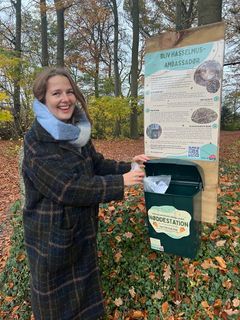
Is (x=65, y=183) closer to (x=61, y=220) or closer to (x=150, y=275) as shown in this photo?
(x=61, y=220)

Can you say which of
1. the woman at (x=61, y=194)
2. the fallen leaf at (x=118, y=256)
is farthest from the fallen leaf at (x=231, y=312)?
the woman at (x=61, y=194)

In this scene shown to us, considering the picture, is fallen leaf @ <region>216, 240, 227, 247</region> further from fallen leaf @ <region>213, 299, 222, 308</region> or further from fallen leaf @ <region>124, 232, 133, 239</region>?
fallen leaf @ <region>124, 232, 133, 239</region>

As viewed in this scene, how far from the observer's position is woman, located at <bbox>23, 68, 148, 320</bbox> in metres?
1.94

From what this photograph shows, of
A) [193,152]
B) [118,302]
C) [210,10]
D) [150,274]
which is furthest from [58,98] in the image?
[210,10]

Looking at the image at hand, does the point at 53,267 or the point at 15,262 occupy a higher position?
the point at 53,267

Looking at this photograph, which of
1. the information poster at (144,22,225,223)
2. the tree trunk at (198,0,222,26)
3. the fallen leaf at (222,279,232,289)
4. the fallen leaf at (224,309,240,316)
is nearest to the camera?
the information poster at (144,22,225,223)

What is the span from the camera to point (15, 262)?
3.35m

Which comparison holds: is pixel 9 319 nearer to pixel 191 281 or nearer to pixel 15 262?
pixel 15 262

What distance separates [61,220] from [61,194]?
201 mm

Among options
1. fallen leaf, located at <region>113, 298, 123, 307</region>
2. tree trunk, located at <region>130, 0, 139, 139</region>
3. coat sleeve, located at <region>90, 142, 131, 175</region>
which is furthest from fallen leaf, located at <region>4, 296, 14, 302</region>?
tree trunk, located at <region>130, 0, 139, 139</region>

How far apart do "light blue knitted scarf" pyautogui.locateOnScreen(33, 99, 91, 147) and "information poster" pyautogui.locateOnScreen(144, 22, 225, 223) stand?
2.28 ft

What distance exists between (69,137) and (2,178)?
19.7 ft

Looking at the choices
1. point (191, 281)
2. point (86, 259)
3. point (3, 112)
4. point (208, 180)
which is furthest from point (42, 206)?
point (3, 112)

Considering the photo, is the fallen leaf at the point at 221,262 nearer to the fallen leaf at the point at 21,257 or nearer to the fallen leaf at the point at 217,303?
the fallen leaf at the point at 217,303
